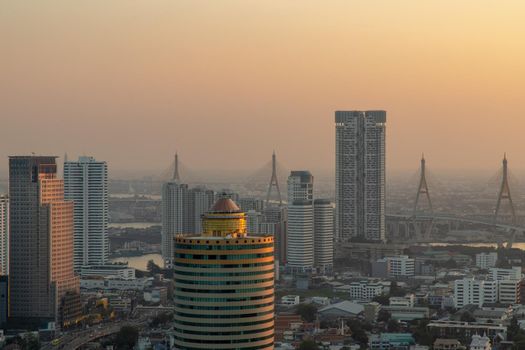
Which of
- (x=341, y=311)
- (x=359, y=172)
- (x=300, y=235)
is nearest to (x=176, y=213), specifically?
(x=300, y=235)

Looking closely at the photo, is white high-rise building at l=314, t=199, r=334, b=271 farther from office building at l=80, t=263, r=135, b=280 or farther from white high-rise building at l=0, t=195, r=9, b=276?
white high-rise building at l=0, t=195, r=9, b=276

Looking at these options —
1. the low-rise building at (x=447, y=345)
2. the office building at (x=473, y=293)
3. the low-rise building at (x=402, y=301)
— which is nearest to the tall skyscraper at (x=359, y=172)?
the low-rise building at (x=402, y=301)

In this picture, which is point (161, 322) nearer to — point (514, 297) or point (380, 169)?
point (514, 297)

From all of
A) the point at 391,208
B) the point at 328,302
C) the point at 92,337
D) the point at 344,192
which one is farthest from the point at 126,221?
the point at 92,337

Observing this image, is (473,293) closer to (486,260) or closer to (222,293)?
(486,260)

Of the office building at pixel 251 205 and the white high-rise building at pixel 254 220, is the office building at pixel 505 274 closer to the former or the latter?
the white high-rise building at pixel 254 220

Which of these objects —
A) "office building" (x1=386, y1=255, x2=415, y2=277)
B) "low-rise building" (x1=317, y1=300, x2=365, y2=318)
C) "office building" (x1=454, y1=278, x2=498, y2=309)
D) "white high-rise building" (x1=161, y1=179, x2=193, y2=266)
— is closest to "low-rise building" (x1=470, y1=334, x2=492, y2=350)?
"low-rise building" (x1=317, y1=300, x2=365, y2=318)
